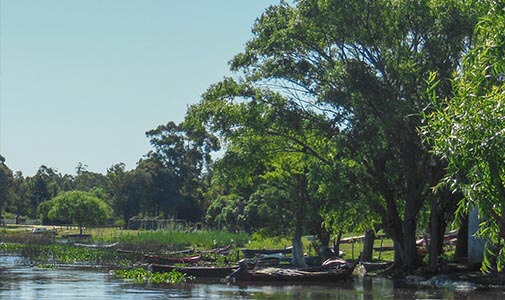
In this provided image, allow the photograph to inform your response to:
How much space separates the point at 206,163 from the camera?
382 ft

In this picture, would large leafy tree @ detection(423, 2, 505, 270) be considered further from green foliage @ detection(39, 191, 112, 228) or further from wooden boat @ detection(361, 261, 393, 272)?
green foliage @ detection(39, 191, 112, 228)

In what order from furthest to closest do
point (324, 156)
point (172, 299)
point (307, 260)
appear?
point (307, 260) → point (324, 156) → point (172, 299)

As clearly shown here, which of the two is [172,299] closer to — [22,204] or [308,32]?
[308,32]

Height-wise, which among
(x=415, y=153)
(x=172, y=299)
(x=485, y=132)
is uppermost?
(x=415, y=153)

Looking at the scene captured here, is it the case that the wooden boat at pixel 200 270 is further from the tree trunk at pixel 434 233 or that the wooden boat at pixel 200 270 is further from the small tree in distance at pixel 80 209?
the small tree in distance at pixel 80 209

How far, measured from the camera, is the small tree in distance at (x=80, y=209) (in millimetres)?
88438

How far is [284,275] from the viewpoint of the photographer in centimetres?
3572

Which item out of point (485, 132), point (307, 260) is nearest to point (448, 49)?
point (307, 260)

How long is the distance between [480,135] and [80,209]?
79422mm

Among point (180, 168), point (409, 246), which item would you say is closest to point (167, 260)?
point (409, 246)

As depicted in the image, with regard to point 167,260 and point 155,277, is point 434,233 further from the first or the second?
point 167,260

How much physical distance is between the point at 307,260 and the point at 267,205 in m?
8.41

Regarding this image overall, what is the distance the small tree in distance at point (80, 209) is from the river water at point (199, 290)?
164ft


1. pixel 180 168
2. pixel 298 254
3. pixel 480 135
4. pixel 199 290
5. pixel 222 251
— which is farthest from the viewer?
pixel 180 168
